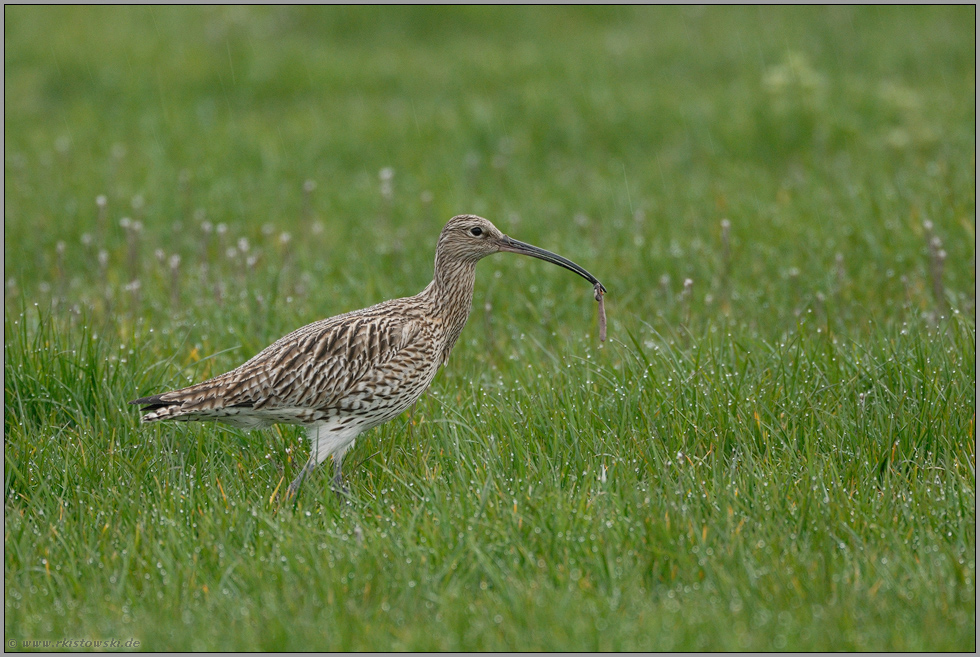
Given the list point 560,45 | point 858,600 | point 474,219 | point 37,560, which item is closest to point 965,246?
point 474,219

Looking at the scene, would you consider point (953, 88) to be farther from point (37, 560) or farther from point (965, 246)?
point (37, 560)

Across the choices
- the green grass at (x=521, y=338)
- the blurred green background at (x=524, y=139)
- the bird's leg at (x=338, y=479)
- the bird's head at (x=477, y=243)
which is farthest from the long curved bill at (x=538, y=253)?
the blurred green background at (x=524, y=139)

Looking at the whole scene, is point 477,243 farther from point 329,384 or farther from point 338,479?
point 338,479

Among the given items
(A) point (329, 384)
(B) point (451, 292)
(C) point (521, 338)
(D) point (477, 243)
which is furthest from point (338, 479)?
(C) point (521, 338)

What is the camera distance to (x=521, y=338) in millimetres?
6766

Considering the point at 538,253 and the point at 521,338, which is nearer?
the point at 538,253

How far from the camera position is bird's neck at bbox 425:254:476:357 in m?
5.88

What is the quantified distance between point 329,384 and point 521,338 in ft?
5.68

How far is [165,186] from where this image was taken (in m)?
10.7

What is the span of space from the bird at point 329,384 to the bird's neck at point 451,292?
0.14 metres

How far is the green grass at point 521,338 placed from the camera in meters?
4.09

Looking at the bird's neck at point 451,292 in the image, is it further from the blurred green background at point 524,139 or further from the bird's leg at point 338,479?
the blurred green background at point 524,139

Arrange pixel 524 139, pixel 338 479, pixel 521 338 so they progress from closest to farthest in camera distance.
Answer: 1. pixel 338 479
2. pixel 521 338
3. pixel 524 139

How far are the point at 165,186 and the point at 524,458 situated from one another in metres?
6.78
